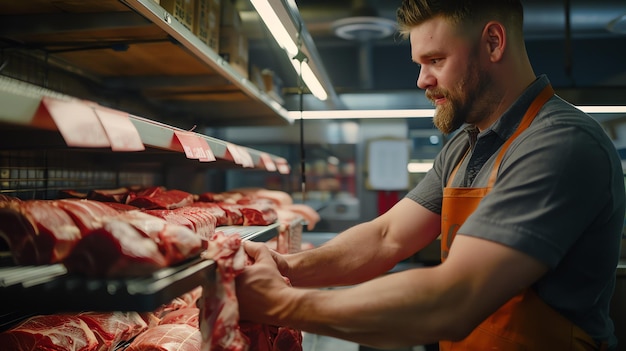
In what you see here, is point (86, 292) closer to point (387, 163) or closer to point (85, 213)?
point (85, 213)

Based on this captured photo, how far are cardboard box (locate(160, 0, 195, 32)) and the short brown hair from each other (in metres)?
1.01

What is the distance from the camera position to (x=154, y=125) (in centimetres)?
148

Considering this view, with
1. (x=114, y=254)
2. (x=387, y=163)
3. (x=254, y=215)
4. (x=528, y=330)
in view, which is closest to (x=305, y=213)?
(x=254, y=215)

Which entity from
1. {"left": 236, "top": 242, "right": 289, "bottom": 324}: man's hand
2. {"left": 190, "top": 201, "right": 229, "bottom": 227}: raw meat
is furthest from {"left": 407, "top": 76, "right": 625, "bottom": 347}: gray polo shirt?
{"left": 190, "top": 201, "right": 229, "bottom": 227}: raw meat

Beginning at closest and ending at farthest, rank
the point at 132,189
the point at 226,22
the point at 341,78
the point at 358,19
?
the point at 132,189 < the point at 226,22 < the point at 358,19 < the point at 341,78

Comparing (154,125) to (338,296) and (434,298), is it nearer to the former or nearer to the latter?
(338,296)

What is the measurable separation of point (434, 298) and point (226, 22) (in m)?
2.33

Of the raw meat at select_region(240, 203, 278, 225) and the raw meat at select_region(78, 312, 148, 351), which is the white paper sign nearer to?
the raw meat at select_region(240, 203, 278, 225)

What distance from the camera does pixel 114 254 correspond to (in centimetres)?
100

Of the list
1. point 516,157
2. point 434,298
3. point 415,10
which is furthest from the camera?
point 415,10

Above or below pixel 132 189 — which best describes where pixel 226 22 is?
above

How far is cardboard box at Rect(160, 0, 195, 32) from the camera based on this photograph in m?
2.09

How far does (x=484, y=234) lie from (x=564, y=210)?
0.24 m

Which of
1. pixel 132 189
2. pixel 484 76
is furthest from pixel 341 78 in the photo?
pixel 484 76
